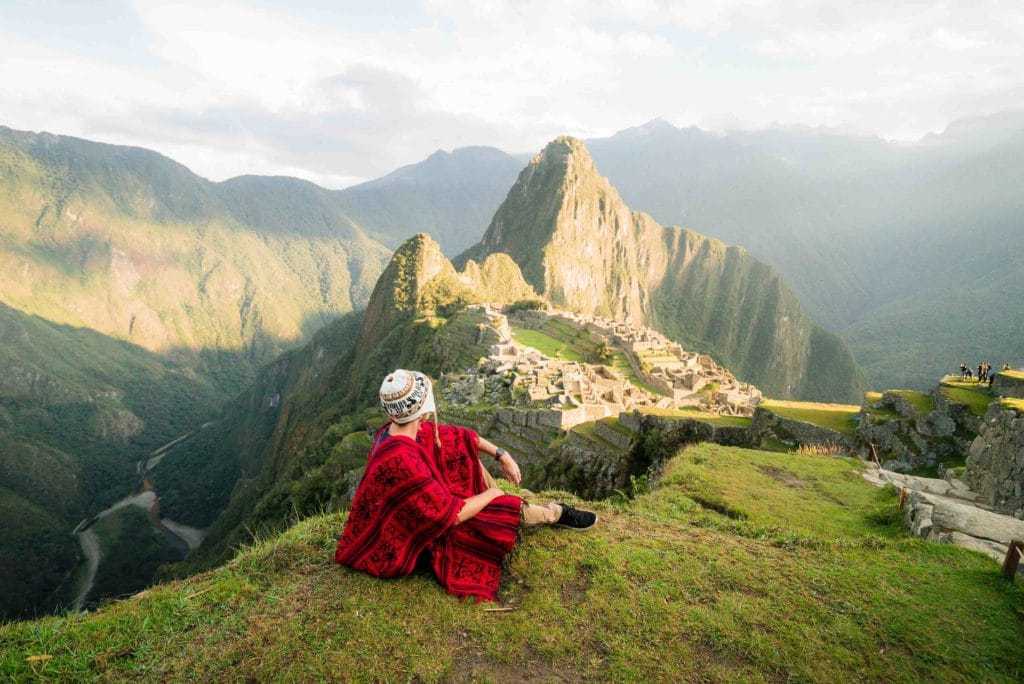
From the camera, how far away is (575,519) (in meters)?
6.45

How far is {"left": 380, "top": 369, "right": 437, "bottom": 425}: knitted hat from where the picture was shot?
498 centimetres

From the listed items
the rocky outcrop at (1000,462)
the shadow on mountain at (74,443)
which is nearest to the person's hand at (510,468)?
the rocky outcrop at (1000,462)

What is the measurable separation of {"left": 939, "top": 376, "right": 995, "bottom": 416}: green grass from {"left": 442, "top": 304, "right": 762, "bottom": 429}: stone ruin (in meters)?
11.2

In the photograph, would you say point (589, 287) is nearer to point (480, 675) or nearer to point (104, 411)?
point (104, 411)

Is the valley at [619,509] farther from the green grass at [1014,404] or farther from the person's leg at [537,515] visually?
the person's leg at [537,515]

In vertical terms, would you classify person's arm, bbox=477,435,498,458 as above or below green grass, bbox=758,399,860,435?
above

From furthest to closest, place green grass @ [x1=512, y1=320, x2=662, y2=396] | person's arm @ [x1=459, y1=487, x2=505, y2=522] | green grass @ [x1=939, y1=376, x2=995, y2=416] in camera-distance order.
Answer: green grass @ [x1=512, y1=320, x2=662, y2=396] → green grass @ [x1=939, y1=376, x2=995, y2=416] → person's arm @ [x1=459, y1=487, x2=505, y2=522]

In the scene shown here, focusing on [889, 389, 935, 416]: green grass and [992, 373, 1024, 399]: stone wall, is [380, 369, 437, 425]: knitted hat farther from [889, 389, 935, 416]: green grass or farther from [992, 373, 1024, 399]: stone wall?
[992, 373, 1024, 399]: stone wall

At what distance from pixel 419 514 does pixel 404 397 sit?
1146 millimetres

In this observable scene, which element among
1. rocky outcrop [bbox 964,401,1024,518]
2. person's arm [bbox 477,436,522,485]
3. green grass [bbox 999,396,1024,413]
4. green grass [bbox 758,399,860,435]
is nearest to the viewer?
person's arm [bbox 477,436,522,485]

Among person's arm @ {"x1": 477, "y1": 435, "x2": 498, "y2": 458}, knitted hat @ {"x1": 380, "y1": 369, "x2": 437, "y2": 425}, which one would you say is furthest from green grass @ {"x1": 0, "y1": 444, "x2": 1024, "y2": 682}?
knitted hat @ {"x1": 380, "y1": 369, "x2": 437, "y2": 425}

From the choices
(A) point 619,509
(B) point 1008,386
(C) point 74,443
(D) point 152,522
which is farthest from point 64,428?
(B) point 1008,386

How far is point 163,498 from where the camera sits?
105312mm

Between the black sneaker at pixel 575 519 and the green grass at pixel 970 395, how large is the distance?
1456cm
